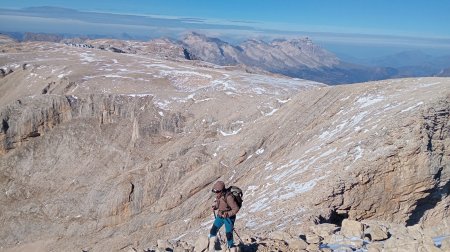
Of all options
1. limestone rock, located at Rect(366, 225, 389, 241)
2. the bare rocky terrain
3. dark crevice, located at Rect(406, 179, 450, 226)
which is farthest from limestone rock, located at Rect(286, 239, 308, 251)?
dark crevice, located at Rect(406, 179, 450, 226)

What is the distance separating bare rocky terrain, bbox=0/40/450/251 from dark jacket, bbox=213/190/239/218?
86.1 inches

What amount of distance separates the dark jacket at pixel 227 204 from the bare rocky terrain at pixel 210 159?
219 cm

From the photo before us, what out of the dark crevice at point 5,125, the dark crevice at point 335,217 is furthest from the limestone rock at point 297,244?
the dark crevice at point 5,125

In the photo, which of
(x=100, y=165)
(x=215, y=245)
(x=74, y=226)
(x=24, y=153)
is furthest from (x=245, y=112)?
(x=215, y=245)

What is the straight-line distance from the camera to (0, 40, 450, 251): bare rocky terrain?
25.1m

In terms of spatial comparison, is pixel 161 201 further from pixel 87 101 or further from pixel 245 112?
pixel 87 101

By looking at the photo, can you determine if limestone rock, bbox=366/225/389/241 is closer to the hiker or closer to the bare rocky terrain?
the bare rocky terrain

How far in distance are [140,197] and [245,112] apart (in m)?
15.5

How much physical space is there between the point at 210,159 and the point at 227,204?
28961 mm

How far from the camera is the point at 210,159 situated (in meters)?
43.2

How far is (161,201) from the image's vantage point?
136 ft

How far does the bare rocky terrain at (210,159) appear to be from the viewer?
2514 centimetres

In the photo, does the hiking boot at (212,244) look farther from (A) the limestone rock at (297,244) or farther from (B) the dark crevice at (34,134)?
(B) the dark crevice at (34,134)

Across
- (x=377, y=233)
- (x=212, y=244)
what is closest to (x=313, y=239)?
(x=377, y=233)
